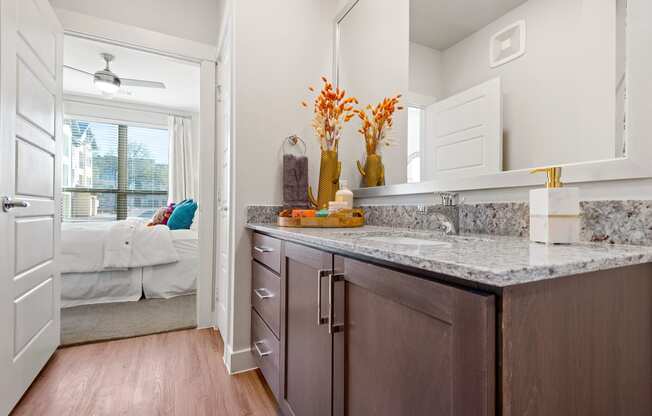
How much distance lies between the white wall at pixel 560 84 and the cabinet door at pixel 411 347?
65cm

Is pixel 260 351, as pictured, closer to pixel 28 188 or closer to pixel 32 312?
pixel 32 312

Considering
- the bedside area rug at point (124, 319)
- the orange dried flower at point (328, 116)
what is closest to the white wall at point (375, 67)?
the orange dried flower at point (328, 116)

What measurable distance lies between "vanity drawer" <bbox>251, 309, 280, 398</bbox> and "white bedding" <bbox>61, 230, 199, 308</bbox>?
3.53 feet

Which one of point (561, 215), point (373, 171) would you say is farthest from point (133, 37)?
point (561, 215)

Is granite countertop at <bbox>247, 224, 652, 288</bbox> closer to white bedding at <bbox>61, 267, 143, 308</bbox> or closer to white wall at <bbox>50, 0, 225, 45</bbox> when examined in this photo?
white wall at <bbox>50, 0, 225, 45</bbox>

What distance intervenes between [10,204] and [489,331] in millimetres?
1827

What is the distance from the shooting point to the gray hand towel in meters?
1.87

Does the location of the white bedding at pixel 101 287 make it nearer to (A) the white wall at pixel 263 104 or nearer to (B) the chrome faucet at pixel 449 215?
(A) the white wall at pixel 263 104

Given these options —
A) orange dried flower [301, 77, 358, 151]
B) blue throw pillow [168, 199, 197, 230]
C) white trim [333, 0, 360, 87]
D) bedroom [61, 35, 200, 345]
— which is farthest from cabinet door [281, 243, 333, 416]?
blue throw pillow [168, 199, 197, 230]

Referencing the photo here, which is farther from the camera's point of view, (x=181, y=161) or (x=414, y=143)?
(x=181, y=161)

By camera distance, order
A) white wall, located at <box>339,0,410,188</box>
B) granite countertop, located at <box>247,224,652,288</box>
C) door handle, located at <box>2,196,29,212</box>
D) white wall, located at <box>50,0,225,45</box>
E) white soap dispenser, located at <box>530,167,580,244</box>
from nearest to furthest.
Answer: granite countertop, located at <box>247,224,652,288</box>
white soap dispenser, located at <box>530,167,580,244</box>
door handle, located at <box>2,196,29,212</box>
white wall, located at <box>339,0,410,188</box>
white wall, located at <box>50,0,225,45</box>

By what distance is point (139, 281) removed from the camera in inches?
116

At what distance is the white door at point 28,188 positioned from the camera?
52.8 inches

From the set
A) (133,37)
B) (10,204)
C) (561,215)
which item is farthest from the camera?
(133,37)
